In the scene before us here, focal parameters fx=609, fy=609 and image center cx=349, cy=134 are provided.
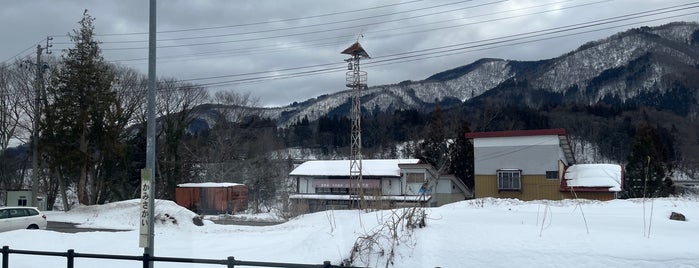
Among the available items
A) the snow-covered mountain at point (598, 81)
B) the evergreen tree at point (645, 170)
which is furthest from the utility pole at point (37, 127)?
the snow-covered mountain at point (598, 81)

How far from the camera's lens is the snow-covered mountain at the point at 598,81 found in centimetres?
13325

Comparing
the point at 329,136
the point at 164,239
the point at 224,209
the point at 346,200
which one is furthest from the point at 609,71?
the point at 164,239

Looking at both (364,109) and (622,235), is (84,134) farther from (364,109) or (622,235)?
(364,109)

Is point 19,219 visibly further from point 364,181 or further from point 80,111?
point 364,181

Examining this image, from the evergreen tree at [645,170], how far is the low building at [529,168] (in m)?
1.40

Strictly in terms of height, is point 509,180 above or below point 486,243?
above

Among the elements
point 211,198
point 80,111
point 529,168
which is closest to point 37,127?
point 80,111

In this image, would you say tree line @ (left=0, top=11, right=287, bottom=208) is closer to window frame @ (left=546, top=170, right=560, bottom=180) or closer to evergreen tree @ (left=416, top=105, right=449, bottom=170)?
evergreen tree @ (left=416, top=105, right=449, bottom=170)

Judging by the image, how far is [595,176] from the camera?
163 feet

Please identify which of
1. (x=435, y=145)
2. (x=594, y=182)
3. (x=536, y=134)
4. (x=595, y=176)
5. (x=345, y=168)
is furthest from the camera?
(x=435, y=145)

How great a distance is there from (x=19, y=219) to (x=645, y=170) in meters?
43.6

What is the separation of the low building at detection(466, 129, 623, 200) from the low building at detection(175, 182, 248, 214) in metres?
21.2

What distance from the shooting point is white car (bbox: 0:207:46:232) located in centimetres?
2502

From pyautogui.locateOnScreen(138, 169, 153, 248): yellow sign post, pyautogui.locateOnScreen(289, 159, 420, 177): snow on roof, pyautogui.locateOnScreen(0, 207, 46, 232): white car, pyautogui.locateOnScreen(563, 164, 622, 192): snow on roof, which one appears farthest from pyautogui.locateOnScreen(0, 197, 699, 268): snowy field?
pyautogui.locateOnScreen(289, 159, 420, 177): snow on roof
